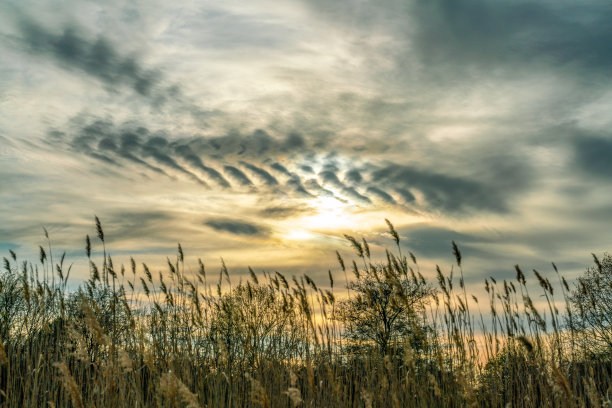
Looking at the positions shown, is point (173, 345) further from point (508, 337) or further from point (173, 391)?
point (508, 337)

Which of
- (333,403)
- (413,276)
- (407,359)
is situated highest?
(413,276)

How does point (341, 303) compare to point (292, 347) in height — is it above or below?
above

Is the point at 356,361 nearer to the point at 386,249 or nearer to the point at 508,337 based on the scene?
the point at 508,337

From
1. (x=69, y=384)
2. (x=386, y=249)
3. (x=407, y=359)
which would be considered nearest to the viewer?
(x=69, y=384)

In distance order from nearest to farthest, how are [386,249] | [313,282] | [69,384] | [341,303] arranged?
[69,384] → [386,249] → [313,282] → [341,303]

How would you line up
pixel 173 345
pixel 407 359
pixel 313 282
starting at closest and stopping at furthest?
pixel 407 359 < pixel 173 345 < pixel 313 282

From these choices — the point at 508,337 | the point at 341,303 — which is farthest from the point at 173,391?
the point at 341,303

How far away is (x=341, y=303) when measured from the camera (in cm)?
3244

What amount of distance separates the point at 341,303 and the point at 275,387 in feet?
88.5

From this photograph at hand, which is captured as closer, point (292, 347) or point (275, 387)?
point (275, 387)

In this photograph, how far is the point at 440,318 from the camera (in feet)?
20.2

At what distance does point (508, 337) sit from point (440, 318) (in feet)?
2.93

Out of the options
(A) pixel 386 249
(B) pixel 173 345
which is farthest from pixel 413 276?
(B) pixel 173 345

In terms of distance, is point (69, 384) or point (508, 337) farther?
point (508, 337)
